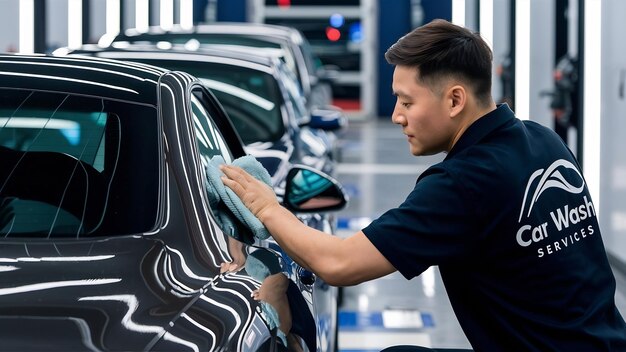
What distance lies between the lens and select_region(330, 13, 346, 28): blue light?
23734 mm

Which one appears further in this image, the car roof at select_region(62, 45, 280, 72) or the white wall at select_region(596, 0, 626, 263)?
the white wall at select_region(596, 0, 626, 263)

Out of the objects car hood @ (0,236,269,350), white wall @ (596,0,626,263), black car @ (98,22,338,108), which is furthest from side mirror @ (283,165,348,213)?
white wall @ (596,0,626,263)

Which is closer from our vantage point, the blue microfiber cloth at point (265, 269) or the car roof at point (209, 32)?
the blue microfiber cloth at point (265, 269)

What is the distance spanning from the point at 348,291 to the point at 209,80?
5.30 ft

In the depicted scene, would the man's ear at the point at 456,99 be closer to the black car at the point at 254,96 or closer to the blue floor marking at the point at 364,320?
the black car at the point at 254,96

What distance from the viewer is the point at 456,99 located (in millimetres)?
2529

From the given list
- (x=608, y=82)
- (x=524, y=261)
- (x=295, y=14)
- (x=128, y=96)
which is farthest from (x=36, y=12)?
→ (x=295, y=14)

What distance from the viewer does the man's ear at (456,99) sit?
2513 millimetres

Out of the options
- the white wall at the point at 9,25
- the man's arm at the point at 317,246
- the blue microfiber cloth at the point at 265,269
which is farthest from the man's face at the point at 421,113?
the white wall at the point at 9,25

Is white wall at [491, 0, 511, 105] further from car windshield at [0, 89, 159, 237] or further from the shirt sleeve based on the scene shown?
the shirt sleeve

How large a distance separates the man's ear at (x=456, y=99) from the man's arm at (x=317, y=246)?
0.30m

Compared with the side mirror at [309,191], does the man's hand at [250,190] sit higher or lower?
higher

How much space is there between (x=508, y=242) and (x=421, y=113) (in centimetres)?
31

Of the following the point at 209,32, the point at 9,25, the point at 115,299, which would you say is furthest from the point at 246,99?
the point at 9,25
